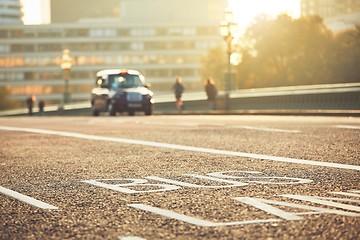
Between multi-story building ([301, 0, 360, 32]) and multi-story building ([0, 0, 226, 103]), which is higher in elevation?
multi-story building ([301, 0, 360, 32])

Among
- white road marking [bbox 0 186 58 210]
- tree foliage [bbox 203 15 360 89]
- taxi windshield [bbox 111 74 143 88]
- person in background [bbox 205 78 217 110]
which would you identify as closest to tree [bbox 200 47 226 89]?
tree foliage [bbox 203 15 360 89]

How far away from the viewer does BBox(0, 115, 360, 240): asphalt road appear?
5246 mm

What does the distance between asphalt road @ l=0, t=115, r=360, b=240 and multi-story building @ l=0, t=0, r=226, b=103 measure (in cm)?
15512

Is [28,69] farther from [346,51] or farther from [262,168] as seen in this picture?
[262,168]

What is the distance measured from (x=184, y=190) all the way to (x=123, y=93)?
31.6 metres

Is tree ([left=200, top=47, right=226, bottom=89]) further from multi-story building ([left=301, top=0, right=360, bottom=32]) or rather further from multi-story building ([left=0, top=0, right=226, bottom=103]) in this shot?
multi-story building ([left=0, top=0, right=226, bottom=103])

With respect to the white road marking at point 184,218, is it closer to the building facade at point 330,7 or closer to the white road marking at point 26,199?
the white road marking at point 26,199

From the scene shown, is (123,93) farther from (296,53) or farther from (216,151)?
(296,53)

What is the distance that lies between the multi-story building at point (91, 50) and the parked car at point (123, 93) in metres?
127

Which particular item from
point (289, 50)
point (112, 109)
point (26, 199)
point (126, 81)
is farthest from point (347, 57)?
point (26, 199)

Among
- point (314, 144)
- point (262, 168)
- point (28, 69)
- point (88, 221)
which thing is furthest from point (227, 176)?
point (28, 69)

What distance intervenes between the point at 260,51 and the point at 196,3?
3857 inches

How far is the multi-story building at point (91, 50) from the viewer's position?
168 metres

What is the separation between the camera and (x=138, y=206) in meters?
6.35
